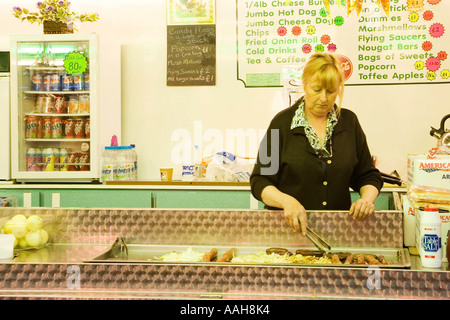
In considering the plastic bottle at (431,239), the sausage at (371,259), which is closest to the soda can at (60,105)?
A: the sausage at (371,259)

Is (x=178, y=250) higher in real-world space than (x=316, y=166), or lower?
lower

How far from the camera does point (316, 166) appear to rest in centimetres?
259

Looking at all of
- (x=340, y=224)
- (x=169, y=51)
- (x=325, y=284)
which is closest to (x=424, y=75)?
(x=169, y=51)

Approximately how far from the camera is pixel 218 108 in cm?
511

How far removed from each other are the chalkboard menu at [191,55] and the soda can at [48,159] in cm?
129

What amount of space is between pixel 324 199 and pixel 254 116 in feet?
8.36

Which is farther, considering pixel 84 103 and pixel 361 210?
pixel 84 103

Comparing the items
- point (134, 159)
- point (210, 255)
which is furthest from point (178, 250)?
point (134, 159)

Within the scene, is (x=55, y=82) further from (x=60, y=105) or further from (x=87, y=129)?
(x=87, y=129)

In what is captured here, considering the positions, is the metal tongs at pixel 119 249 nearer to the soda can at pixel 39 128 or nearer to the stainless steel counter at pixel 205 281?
the stainless steel counter at pixel 205 281

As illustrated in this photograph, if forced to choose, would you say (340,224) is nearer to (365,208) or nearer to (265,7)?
(365,208)

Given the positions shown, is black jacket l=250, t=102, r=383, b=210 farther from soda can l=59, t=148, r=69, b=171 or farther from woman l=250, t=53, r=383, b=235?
soda can l=59, t=148, r=69, b=171

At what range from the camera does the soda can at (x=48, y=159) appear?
16.0 ft

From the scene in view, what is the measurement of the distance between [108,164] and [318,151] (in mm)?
2637
